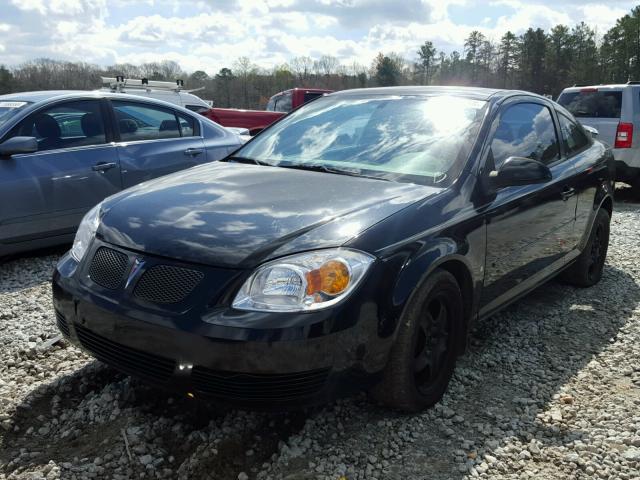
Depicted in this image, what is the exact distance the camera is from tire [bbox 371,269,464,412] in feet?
8.48

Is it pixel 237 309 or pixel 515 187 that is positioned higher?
pixel 515 187

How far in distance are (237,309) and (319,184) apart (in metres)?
1.00

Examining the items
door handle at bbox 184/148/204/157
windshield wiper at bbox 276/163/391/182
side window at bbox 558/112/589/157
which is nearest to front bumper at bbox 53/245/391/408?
windshield wiper at bbox 276/163/391/182

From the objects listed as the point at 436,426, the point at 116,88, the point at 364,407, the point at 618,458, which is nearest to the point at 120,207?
the point at 364,407

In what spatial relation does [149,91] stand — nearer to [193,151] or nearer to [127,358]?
[193,151]

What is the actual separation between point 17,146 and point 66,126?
65 centimetres

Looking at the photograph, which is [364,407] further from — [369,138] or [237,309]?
[369,138]

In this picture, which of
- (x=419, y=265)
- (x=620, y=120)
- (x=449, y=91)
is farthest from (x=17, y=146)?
(x=620, y=120)

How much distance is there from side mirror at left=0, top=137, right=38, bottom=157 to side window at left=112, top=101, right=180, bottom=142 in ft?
3.31

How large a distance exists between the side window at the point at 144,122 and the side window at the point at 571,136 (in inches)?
152

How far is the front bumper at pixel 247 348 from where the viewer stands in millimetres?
2215

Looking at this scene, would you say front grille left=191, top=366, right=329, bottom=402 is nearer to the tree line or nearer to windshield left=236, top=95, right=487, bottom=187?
windshield left=236, top=95, right=487, bottom=187

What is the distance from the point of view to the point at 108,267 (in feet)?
8.45

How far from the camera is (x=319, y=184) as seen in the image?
3023 mm
